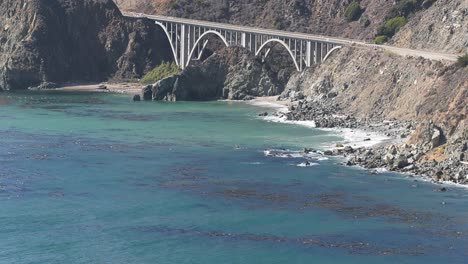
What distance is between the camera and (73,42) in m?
181

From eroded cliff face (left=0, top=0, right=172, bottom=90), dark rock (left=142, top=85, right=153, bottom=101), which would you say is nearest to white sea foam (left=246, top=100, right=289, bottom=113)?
dark rock (left=142, top=85, right=153, bottom=101)

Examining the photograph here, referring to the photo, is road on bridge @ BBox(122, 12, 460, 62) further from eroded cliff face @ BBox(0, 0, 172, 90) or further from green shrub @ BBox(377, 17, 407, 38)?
green shrub @ BBox(377, 17, 407, 38)

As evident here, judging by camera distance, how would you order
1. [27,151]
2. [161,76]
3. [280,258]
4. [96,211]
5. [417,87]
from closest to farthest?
1. [280,258]
2. [96,211]
3. [27,151]
4. [417,87]
5. [161,76]

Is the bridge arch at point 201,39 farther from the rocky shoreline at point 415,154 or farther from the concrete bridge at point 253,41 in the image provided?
the rocky shoreline at point 415,154

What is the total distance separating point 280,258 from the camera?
5784 centimetres

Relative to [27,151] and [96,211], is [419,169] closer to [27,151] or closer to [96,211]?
[96,211]

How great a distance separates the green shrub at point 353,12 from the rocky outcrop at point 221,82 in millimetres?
21705

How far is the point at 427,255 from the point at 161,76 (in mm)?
117127

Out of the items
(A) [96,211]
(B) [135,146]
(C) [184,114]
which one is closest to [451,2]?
(C) [184,114]

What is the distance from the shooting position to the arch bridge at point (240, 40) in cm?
Answer: 14438

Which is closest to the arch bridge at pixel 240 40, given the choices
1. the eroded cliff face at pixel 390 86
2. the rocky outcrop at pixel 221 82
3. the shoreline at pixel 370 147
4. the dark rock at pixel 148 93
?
the rocky outcrop at pixel 221 82

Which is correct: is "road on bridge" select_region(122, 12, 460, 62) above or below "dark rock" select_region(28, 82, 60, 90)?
above

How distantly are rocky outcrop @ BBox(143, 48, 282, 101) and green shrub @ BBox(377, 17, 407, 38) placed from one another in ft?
55.7

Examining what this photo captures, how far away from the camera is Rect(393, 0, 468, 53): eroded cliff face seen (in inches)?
4838
